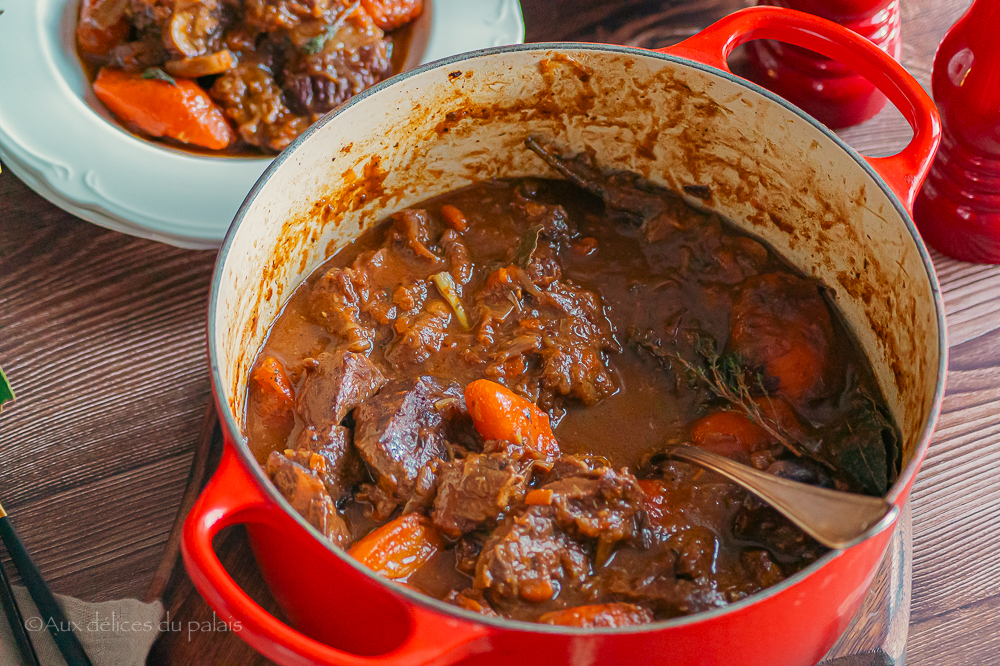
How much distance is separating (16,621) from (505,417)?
88 centimetres

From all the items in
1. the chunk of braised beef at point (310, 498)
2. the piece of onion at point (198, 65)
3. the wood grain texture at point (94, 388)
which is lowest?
the wood grain texture at point (94, 388)

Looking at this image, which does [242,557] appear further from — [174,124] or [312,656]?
[174,124]

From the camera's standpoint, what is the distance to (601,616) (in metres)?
1.20

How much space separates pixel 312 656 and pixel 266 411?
62 cm

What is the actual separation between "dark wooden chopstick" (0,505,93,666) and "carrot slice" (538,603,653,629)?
83 centimetres

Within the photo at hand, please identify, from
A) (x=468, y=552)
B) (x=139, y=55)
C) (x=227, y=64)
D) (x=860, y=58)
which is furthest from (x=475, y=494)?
(x=139, y=55)

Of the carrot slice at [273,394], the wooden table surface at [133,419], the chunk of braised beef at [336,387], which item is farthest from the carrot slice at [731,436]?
the carrot slice at [273,394]

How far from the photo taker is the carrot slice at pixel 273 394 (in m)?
1.52

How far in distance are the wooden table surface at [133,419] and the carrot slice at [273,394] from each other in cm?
23

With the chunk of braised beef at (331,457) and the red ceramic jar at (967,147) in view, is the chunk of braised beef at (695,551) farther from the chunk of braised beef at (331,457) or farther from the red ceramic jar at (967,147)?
the red ceramic jar at (967,147)

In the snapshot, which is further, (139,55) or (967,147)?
(139,55)

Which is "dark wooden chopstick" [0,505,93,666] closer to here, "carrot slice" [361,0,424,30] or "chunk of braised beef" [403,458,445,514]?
"chunk of braised beef" [403,458,445,514]

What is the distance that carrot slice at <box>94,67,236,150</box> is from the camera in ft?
6.55

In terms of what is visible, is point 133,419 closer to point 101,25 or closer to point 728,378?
point 101,25
